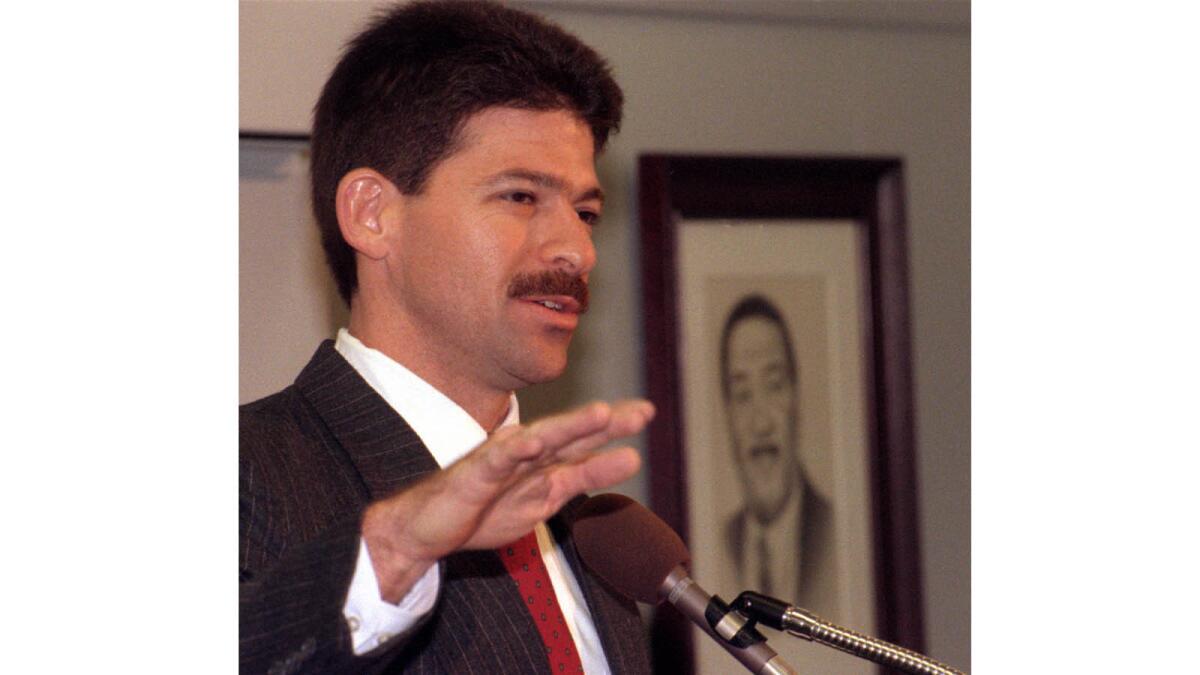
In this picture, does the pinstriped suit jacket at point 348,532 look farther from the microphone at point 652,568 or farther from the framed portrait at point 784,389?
the framed portrait at point 784,389

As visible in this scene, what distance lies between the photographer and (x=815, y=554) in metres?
2.12

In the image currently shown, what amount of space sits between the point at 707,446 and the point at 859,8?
78cm

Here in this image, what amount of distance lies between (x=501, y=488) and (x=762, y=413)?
1382 millimetres

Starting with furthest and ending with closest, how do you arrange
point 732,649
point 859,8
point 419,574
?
point 859,8, point 732,649, point 419,574

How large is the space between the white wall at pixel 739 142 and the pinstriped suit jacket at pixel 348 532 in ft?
2.15

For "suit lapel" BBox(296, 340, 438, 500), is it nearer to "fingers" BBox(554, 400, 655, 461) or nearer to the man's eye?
the man's eye

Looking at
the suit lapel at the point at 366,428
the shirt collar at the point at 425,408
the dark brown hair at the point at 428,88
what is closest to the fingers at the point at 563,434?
the suit lapel at the point at 366,428

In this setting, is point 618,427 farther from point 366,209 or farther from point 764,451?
point 764,451

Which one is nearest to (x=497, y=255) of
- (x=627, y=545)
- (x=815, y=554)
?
(x=627, y=545)
